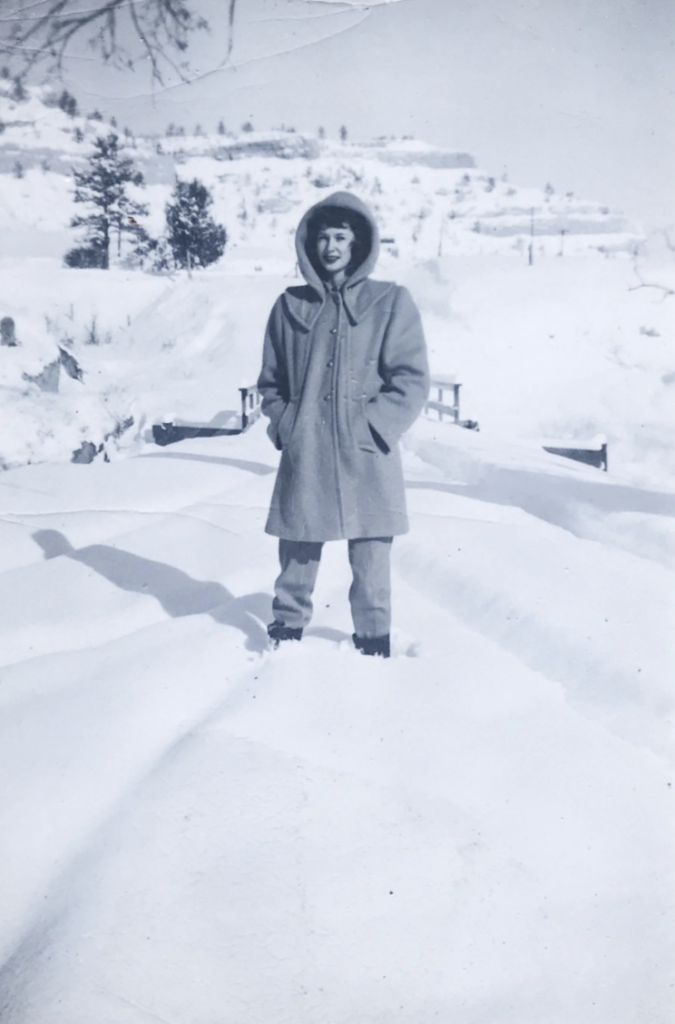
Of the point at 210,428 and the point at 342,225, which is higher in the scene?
the point at 342,225

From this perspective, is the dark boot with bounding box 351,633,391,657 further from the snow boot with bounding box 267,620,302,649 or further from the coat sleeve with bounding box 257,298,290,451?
the coat sleeve with bounding box 257,298,290,451

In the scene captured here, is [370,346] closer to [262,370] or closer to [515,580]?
[262,370]

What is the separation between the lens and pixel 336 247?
1.85 metres

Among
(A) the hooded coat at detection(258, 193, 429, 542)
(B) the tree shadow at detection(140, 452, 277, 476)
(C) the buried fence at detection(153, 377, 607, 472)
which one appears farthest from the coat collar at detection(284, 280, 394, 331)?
(B) the tree shadow at detection(140, 452, 277, 476)

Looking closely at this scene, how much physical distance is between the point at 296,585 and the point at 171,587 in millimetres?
363

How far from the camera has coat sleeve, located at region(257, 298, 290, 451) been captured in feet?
6.32

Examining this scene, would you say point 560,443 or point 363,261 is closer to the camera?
point 363,261

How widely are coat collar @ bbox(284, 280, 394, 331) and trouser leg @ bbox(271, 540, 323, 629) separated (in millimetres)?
533

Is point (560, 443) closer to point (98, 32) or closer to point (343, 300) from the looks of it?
point (343, 300)

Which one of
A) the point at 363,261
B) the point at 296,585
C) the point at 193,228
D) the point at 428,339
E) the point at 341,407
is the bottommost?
the point at 296,585

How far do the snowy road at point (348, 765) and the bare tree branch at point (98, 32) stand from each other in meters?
1.07

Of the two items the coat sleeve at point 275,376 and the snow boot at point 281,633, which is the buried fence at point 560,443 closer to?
the coat sleeve at point 275,376

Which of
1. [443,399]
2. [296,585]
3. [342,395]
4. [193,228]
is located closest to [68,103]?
[193,228]

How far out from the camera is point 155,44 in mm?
2143
